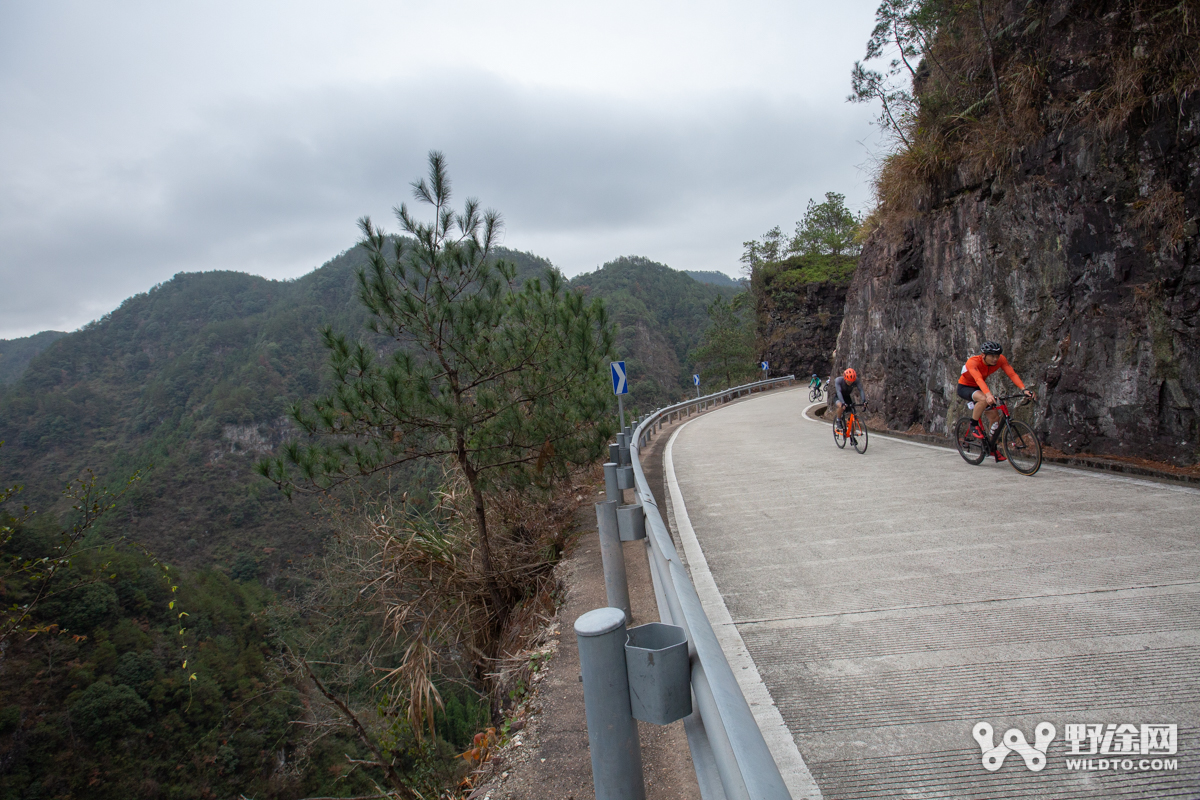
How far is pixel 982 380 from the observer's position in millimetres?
8094

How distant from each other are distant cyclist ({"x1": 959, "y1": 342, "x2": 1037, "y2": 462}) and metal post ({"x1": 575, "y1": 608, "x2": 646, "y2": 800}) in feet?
26.1

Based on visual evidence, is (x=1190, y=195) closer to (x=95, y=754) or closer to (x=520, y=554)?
(x=520, y=554)

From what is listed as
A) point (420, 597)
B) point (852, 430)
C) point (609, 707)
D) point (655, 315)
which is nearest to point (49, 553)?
point (420, 597)

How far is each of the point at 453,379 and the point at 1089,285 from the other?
878 centimetres

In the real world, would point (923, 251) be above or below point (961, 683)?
above

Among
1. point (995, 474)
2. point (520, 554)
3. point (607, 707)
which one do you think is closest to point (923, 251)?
point (995, 474)

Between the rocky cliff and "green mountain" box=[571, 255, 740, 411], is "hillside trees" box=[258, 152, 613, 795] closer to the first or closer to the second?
the rocky cliff

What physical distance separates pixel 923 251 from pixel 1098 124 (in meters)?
4.74

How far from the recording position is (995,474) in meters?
7.82

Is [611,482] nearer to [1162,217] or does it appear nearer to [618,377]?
[1162,217]

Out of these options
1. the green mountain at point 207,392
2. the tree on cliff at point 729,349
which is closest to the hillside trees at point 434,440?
the green mountain at point 207,392

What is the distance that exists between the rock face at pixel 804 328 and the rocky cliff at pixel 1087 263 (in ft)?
110

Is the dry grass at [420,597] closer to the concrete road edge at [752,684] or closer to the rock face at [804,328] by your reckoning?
the concrete road edge at [752,684]

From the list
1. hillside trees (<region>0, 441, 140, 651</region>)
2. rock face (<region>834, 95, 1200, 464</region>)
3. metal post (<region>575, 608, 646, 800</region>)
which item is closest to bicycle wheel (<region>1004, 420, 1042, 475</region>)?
rock face (<region>834, 95, 1200, 464</region>)
